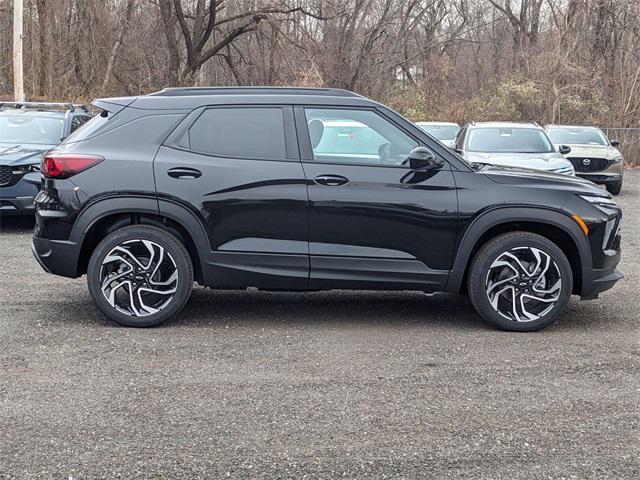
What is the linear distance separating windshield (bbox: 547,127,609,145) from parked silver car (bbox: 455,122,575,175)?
14.2 feet

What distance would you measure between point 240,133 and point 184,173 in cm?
55

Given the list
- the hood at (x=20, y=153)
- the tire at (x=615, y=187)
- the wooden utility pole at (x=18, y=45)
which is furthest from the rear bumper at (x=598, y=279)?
the wooden utility pole at (x=18, y=45)

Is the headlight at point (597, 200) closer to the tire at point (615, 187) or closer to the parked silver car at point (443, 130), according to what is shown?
the tire at point (615, 187)

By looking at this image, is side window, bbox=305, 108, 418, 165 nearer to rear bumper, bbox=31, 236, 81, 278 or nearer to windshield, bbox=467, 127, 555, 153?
rear bumper, bbox=31, 236, 81, 278

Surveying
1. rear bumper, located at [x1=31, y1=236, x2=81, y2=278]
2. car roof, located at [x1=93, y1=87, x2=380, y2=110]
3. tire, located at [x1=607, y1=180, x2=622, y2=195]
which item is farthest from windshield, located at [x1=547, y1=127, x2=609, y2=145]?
rear bumper, located at [x1=31, y1=236, x2=81, y2=278]

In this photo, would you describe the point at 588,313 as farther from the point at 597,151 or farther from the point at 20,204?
the point at 597,151

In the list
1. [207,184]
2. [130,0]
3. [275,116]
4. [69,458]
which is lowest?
[69,458]

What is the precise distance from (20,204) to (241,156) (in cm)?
568

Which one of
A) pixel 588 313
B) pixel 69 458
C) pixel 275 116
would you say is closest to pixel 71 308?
pixel 275 116

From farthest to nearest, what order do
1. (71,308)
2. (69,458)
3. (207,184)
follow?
1. (71,308)
2. (207,184)
3. (69,458)

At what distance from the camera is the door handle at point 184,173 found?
20.5ft

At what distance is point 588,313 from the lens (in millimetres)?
7043

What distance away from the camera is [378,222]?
6.23 metres

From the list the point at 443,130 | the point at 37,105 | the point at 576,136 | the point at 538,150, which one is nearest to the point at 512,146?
the point at 538,150
